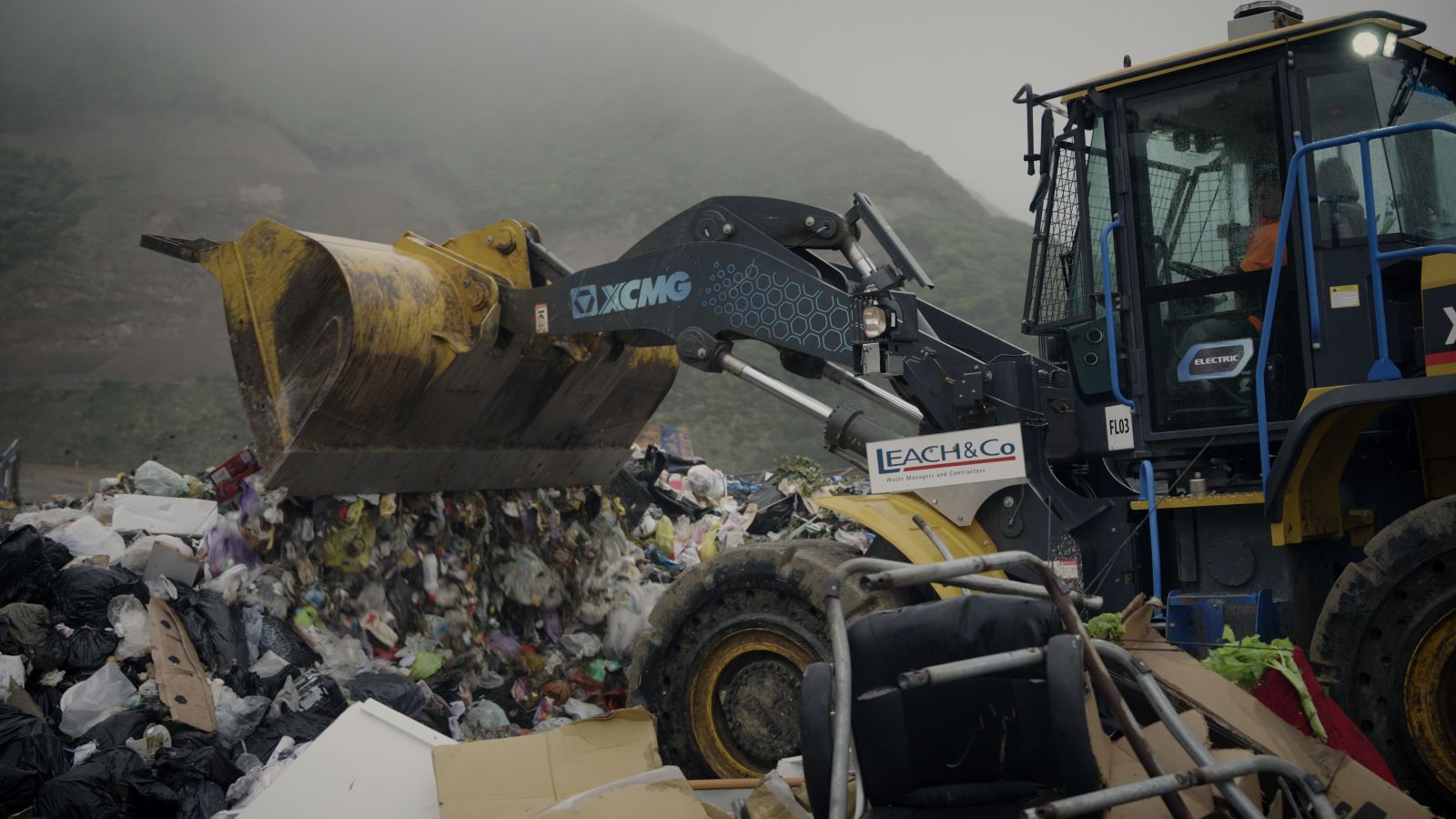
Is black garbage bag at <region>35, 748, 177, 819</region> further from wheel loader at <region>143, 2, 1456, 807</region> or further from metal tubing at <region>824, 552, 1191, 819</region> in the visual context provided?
metal tubing at <region>824, 552, 1191, 819</region>

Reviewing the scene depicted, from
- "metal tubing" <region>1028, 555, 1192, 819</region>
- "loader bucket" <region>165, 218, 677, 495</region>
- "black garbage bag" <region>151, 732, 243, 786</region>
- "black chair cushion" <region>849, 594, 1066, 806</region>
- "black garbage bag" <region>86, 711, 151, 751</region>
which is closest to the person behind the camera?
"metal tubing" <region>1028, 555, 1192, 819</region>

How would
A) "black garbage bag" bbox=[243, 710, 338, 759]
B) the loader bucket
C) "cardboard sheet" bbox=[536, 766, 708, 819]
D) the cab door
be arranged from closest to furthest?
"cardboard sheet" bbox=[536, 766, 708, 819] → the cab door → "black garbage bag" bbox=[243, 710, 338, 759] → the loader bucket

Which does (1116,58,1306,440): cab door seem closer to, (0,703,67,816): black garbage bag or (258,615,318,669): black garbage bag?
(258,615,318,669): black garbage bag


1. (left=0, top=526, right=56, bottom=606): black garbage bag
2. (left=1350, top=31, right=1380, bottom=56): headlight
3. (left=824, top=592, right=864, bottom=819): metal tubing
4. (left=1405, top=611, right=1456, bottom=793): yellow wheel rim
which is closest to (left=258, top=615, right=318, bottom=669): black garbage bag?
(left=0, top=526, right=56, bottom=606): black garbage bag

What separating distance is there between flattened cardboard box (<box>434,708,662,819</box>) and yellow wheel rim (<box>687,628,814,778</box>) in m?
0.58

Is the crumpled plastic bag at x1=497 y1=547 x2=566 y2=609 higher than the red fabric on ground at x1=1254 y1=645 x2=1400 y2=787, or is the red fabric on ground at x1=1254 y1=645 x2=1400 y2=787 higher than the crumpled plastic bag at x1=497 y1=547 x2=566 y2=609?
the crumpled plastic bag at x1=497 y1=547 x2=566 y2=609

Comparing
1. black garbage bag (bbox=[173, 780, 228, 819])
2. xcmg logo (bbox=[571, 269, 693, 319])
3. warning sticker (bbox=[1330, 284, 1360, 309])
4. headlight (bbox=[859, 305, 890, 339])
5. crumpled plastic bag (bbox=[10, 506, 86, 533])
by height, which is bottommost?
black garbage bag (bbox=[173, 780, 228, 819])

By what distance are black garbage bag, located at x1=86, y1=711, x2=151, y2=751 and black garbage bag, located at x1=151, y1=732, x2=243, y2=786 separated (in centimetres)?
18

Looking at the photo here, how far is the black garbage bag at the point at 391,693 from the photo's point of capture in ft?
17.6

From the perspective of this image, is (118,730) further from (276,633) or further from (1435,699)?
(1435,699)

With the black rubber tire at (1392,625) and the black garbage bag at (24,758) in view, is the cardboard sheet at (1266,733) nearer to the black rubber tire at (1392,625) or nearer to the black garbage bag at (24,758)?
the black rubber tire at (1392,625)

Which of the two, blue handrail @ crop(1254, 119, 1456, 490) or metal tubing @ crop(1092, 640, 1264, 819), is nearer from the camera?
metal tubing @ crop(1092, 640, 1264, 819)

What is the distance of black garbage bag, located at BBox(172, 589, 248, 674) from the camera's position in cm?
564

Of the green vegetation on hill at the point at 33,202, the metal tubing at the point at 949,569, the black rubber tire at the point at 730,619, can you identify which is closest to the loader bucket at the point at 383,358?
the black rubber tire at the point at 730,619
